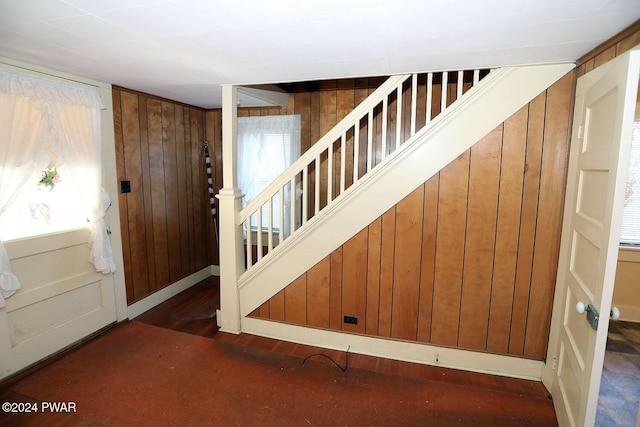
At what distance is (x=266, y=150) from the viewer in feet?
11.9

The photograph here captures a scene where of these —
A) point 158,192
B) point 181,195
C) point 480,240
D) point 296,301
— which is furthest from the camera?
point 181,195

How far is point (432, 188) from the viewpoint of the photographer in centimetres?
232

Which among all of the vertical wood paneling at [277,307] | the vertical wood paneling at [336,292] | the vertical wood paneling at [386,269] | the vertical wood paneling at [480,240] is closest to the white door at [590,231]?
the vertical wood paneling at [480,240]

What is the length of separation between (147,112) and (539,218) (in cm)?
348

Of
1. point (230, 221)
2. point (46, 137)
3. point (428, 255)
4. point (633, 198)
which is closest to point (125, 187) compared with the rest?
point (46, 137)

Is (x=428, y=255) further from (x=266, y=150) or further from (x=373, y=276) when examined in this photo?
(x=266, y=150)

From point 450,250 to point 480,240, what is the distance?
21cm

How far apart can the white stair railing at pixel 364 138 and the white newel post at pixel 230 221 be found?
88mm

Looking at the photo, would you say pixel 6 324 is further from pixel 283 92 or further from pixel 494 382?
pixel 494 382

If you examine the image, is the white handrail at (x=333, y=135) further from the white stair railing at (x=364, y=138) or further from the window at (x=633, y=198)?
the window at (x=633, y=198)

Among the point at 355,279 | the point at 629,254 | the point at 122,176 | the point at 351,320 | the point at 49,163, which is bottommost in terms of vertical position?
the point at 351,320

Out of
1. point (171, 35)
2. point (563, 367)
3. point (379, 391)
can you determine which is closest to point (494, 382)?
point (563, 367)

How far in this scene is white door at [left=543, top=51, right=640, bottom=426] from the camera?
4.35ft

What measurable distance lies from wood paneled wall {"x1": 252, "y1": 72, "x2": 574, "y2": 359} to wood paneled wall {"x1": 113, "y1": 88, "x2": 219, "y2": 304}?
183 cm
